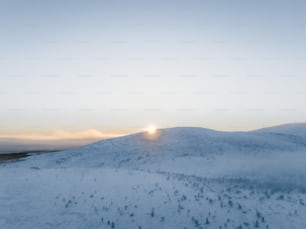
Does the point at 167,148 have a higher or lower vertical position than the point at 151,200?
higher

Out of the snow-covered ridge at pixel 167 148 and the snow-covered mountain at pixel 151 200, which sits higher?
the snow-covered ridge at pixel 167 148

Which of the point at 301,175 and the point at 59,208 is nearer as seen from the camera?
the point at 59,208

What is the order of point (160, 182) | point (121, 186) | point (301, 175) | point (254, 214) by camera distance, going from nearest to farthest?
point (254, 214), point (121, 186), point (160, 182), point (301, 175)

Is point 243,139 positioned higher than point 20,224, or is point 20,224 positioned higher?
point 243,139

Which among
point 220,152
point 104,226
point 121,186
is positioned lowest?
point 104,226

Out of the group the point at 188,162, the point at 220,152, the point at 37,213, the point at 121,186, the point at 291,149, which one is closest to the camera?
the point at 37,213

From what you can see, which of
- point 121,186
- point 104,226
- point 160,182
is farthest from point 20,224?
point 160,182

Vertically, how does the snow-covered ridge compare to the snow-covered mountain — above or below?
above

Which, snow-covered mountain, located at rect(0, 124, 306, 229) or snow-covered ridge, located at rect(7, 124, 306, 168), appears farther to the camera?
snow-covered ridge, located at rect(7, 124, 306, 168)

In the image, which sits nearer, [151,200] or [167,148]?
[151,200]

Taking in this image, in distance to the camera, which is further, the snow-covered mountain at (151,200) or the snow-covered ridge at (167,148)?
the snow-covered ridge at (167,148)

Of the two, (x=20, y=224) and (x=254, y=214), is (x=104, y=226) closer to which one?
(x=20, y=224)
